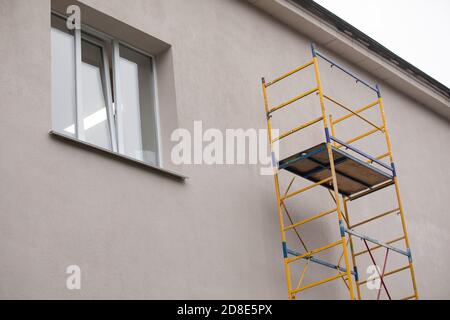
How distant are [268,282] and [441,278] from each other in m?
4.53

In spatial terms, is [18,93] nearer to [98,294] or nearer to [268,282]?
[98,294]

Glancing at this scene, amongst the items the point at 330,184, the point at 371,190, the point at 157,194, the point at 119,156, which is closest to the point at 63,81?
the point at 119,156

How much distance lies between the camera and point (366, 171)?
11.0 meters

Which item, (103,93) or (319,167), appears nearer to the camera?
(103,93)

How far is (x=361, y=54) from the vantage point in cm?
1379

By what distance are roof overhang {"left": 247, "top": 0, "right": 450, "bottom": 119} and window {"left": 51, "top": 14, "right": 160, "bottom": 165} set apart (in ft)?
9.41

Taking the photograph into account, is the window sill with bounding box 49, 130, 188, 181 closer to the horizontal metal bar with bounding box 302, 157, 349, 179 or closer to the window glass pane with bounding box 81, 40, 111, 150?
the window glass pane with bounding box 81, 40, 111, 150

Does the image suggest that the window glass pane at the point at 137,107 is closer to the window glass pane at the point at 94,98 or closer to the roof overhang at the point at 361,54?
the window glass pane at the point at 94,98

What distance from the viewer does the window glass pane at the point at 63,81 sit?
891cm

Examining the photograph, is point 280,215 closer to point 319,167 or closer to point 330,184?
point 319,167

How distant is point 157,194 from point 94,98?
145 centimetres

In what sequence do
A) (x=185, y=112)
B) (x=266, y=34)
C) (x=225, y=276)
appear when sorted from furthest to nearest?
(x=266, y=34) < (x=185, y=112) < (x=225, y=276)

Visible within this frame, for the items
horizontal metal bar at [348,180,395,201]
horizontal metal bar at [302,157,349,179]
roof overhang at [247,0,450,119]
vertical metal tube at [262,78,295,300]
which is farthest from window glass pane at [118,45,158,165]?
horizontal metal bar at [348,180,395,201]

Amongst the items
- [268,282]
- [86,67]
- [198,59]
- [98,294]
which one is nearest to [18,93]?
[86,67]
